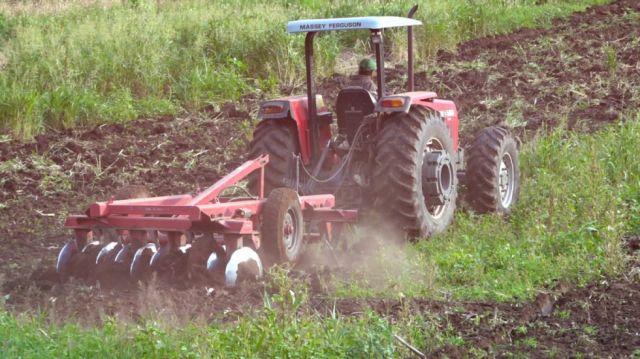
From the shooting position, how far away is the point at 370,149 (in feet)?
29.2

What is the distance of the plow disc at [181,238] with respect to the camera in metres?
7.54

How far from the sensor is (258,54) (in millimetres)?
15797

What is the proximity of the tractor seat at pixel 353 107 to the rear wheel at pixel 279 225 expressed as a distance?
131cm

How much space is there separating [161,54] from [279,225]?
7848 mm

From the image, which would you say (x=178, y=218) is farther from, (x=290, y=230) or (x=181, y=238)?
(x=290, y=230)

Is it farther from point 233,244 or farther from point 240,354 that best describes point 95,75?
point 240,354

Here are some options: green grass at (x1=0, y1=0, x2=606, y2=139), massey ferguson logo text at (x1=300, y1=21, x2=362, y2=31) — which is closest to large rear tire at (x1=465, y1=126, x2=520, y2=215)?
massey ferguson logo text at (x1=300, y1=21, x2=362, y2=31)

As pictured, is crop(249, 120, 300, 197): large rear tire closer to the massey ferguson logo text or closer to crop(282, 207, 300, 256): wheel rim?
the massey ferguson logo text

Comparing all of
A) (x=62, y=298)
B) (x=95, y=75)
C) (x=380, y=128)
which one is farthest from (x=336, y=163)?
(x=95, y=75)

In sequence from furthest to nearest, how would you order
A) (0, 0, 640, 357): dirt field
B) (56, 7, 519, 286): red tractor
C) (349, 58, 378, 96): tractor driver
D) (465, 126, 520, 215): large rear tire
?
1. (465, 126, 520, 215): large rear tire
2. (349, 58, 378, 96): tractor driver
3. (56, 7, 519, 286): red tractor
4. (0, 0, 640, 357): dirt field

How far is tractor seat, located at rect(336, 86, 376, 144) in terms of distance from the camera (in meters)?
9.14

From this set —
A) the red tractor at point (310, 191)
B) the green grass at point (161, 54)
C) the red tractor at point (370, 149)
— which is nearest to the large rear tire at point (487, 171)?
the red tractor at point (310, 191)

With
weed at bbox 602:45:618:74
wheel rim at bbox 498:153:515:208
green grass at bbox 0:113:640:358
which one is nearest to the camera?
green grass at bbox 0:113:640:358

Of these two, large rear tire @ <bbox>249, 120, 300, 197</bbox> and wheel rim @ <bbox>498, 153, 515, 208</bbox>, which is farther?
wheel rim @ <bbox>498, 153, 515, 208</bbox>
